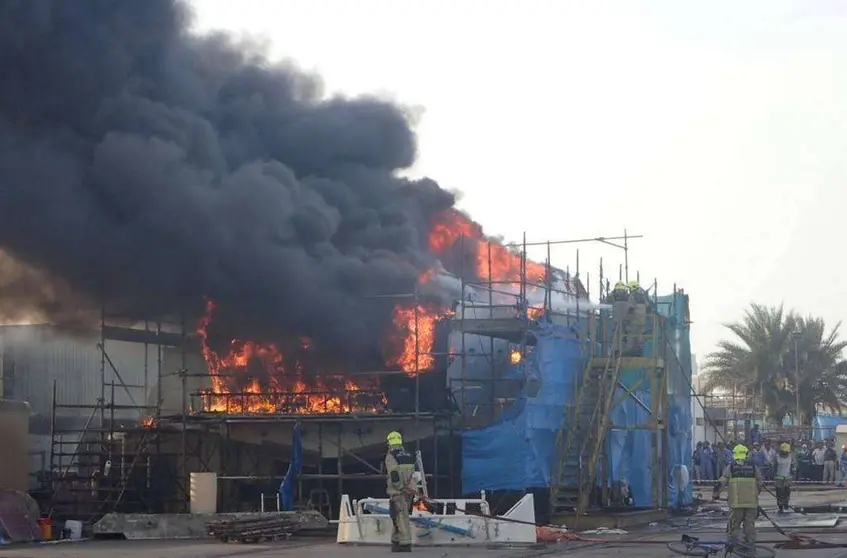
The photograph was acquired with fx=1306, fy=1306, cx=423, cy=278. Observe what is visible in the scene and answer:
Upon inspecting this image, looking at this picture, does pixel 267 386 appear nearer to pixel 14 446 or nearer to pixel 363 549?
pixel 14 446

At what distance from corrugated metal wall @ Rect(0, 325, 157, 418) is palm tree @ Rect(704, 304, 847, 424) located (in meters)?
24.1

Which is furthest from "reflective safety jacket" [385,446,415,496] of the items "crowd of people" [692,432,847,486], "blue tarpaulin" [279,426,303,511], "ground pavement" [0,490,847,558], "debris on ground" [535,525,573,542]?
"crowd of people" [692,432,847,486]

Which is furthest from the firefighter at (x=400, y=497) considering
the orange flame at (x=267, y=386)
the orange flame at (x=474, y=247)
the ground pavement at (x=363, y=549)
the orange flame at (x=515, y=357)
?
the orange flame at (x=474, y=247)

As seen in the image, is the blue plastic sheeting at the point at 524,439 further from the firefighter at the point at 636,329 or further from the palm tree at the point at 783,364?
the palm tree at the point at 783,364

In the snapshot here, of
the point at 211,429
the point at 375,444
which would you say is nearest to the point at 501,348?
the point at 375,444

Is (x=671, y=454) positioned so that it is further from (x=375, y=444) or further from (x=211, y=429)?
(x=211, y=429)

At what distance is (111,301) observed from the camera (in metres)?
25.7

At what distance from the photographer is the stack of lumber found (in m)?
20.2

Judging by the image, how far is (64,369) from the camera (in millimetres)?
34625

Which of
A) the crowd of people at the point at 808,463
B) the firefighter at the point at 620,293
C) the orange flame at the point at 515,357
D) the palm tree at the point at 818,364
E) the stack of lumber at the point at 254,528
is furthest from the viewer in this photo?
the palm tree at the point at 818,364

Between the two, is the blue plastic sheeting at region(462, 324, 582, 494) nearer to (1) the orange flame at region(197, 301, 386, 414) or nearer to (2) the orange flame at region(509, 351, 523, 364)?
(2) the orange flame at region(509, 351, 523, 364)

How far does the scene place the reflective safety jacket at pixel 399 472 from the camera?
707 inches

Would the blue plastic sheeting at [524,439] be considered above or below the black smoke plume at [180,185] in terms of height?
below

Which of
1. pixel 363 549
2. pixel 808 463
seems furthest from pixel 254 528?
pixel 808 463
